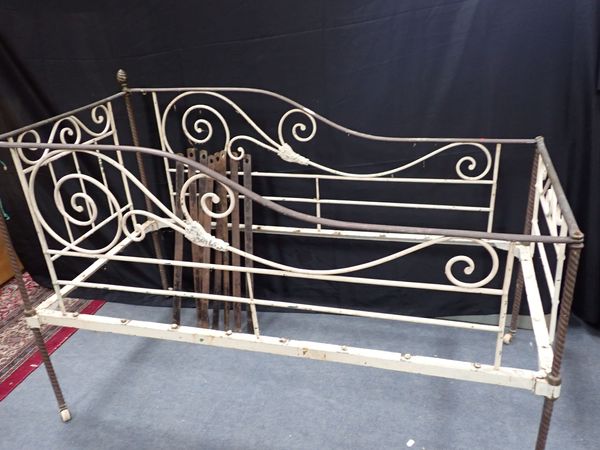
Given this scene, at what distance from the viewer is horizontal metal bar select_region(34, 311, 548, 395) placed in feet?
4.12

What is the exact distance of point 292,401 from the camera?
73.9 inches

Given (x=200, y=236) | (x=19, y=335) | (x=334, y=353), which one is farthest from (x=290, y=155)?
(x=19, y=335)

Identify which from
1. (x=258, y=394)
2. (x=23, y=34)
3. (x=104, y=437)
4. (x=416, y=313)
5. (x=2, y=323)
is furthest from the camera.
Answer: (x=2, y=323)

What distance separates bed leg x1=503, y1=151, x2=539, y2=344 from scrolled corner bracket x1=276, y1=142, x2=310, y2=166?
841 millimetres

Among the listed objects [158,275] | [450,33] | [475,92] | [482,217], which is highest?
[450,33]

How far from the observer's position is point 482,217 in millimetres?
2027

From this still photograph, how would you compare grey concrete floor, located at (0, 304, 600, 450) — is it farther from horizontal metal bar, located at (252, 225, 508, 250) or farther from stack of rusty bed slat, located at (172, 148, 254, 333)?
horizontal metal bar, located at (252, 225, 508, 250)

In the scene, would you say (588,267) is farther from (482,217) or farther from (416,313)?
(416,313)

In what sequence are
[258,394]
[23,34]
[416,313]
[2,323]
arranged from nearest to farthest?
[258,394] → [23,34] → [416,313] → [2,323]

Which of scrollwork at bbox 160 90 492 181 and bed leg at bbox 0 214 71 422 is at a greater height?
scrollwork at bbox 160 90 492 181

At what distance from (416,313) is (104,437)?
139 cm

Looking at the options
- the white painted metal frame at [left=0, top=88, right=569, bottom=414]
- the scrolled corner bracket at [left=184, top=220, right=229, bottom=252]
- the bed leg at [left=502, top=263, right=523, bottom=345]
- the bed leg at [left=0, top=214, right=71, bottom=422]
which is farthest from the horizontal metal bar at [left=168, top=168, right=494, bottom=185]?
the bed leg at [left=0, top=214, right=71, bottom=422]

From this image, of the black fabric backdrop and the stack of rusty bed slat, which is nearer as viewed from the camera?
the black fabric backdrop

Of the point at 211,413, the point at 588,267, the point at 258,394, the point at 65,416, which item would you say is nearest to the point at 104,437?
the point at 65,416
